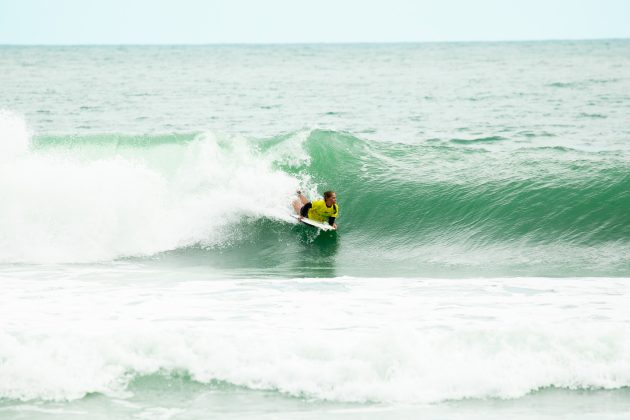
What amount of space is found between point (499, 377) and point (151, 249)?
683 centimetres

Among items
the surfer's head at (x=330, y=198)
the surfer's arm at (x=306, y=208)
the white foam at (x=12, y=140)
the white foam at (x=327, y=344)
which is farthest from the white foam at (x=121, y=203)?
the white foam at (x=327, y=344)

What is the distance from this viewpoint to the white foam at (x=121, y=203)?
12.4 metres

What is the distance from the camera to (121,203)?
13.3 meters

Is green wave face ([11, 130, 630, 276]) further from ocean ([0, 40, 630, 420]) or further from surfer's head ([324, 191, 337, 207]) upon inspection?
surfer's head ([324, 191, 337, 207])

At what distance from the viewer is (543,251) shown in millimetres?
12359

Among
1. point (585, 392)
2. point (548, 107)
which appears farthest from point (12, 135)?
point (548, 107)

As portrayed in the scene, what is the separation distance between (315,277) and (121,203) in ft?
13.5

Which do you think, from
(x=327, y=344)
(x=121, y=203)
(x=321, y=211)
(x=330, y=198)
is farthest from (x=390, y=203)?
(x=327, y=344)

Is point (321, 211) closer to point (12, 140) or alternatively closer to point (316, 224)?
point (316, 224)

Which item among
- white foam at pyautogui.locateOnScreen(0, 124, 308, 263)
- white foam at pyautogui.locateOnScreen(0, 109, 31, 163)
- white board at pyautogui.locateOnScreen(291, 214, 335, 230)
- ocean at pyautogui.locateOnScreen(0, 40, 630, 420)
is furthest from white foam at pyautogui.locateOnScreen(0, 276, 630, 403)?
white foam at pyautogui.locateOnScreen(0, 109, 31, 163)

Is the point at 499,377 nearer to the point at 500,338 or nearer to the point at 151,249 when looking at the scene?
the point at 500,338

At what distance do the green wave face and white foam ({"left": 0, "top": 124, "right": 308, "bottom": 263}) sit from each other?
0.17ft

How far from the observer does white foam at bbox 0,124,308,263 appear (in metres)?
12.4

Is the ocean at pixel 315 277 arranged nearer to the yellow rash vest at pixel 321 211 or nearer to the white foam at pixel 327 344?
the white foam at pixel 327 344
